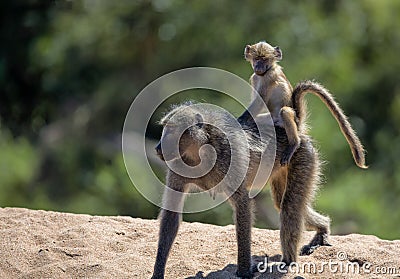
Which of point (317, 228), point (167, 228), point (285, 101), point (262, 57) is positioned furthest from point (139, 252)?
point (262, 57)

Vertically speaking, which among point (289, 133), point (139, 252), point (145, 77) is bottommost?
point (139, 252)

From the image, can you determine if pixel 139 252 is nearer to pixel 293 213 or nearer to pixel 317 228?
pixel 293 213

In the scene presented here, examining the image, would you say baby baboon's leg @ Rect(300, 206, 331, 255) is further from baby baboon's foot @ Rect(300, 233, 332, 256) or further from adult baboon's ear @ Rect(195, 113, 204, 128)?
adult baboon's ear @ Rect(195, 113, 204, 128)

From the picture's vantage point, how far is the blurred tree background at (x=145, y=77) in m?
14.9

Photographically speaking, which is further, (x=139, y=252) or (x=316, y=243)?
(x=316, y=243)

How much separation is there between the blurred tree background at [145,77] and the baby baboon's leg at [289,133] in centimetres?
698

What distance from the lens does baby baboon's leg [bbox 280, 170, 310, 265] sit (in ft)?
21.8

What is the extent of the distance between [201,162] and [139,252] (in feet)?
3.45

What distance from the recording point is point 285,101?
7094 mm

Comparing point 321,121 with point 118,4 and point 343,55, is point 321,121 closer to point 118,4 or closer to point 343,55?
point 343,55

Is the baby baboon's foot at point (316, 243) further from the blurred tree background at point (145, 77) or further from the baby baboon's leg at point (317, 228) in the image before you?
the blurred tree background at point (145, 77)

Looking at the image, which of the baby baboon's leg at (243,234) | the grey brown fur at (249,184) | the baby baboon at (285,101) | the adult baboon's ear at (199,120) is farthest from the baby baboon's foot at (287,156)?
the adult baboon's ear at (199,120)

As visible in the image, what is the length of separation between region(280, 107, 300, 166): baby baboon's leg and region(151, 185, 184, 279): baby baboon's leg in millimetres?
928

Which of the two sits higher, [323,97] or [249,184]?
[323,97]
